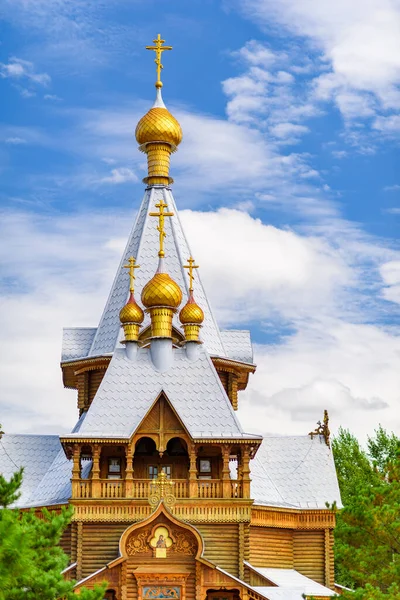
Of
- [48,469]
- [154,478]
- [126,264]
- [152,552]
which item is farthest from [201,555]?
[126,264]

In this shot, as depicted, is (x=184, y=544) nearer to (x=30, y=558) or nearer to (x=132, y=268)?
(x=132, y=268)

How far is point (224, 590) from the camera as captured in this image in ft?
77.8

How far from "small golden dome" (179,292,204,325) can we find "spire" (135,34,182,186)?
448cm

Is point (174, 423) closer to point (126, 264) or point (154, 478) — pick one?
point (154, 478)

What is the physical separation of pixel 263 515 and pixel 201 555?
3.57 metres

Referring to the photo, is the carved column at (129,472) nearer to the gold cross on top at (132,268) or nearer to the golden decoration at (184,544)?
the golden decoration at (184,544)

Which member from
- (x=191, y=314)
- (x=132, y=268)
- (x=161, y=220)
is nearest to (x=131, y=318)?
(x=191, y=314)

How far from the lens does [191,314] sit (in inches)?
1052

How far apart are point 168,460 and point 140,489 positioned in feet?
5.11

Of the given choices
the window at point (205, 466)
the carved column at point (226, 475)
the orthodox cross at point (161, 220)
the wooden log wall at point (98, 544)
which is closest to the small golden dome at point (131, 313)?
the orthodox cross at point (161, 220)

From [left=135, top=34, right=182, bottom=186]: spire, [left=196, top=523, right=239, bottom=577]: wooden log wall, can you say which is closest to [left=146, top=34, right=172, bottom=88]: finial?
[left=135, top=34, right=182, bottom=186]: spire

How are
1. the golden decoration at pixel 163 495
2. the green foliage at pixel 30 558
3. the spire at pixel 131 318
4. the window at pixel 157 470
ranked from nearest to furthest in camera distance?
the green foliage at pixel 30 558 < the golden decoration at pixel 163 495 < the window at pixel 157 470 < the spire at pixel 131 318

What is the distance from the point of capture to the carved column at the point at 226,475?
24.2 meters

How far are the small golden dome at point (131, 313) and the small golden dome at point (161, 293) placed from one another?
569 millimetres
